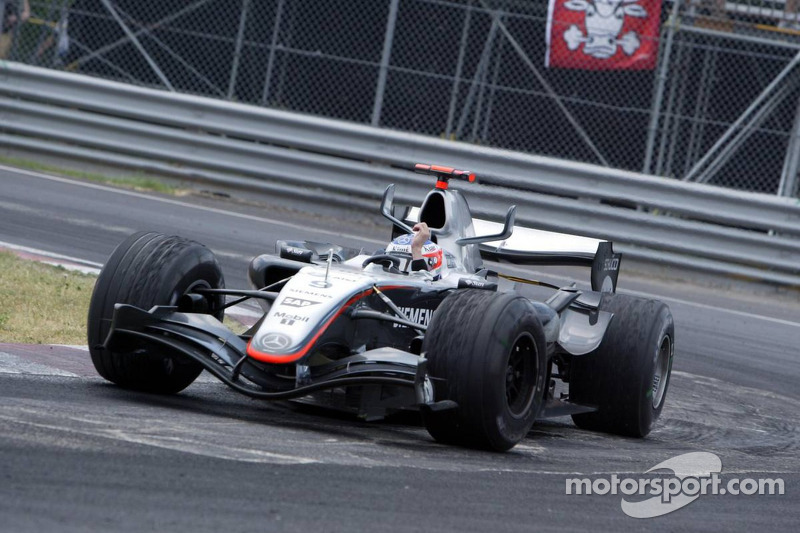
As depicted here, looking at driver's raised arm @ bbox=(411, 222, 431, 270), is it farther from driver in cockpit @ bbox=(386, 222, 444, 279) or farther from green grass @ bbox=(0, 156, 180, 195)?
green grass @ bbox=(0, 156, 180, 195)

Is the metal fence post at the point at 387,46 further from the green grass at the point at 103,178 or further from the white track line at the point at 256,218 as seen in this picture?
the green grass at the point at 103,178

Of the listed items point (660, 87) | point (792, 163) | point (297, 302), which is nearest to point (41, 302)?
point (297, 302)

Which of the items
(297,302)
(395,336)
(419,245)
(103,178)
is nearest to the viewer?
(297,302)

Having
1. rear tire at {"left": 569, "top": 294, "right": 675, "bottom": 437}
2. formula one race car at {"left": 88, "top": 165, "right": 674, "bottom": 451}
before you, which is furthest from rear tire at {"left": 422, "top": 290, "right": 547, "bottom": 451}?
rear tire at {"left": 569, "top": 294, "right": 675, "bottom": 437}

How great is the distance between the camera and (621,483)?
17.8 ft

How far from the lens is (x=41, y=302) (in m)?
7.91

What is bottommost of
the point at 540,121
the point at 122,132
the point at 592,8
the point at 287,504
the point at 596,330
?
the point at 287,504

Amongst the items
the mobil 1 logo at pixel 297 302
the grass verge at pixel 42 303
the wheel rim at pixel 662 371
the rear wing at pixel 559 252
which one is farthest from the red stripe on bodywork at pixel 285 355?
the wheel rim at pixel 662 371

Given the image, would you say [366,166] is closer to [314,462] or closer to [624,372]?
[624,372]

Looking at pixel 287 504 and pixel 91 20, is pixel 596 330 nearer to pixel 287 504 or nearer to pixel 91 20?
pixel 287 504

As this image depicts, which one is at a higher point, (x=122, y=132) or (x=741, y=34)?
(x=741, y=34)

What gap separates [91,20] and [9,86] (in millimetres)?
2185

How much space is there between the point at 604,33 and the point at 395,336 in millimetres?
8167

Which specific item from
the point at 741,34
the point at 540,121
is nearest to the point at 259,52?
the point at 540,121
